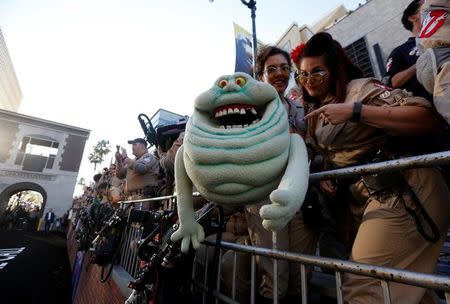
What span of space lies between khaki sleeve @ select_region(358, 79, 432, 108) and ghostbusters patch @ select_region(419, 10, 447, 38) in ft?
0.95

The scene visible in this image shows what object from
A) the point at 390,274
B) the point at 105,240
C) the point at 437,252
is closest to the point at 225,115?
the point at 390,274

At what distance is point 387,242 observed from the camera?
116 cm

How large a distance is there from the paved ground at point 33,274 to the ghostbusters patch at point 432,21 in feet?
35.0

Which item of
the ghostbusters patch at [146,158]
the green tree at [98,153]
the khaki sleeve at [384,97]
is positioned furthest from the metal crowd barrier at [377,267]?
the green tree at [98,153]

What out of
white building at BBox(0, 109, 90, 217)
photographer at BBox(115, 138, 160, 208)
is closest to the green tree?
white building at BBox(0, 109, 90, 217)

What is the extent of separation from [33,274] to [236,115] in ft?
43.6

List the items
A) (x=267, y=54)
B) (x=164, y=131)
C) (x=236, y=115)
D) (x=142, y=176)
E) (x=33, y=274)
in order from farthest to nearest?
(x=33, y=274) → (x=142, y=176) → (x=164, y=131) → (x=267, y=54) → (x=236, y=115)

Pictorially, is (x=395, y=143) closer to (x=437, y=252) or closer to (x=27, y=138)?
(x=437, y=252)

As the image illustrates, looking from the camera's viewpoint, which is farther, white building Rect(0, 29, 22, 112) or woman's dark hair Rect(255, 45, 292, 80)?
white building Rect(0, 29, 22, 112)

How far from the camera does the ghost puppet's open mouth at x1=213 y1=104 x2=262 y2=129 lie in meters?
1.22

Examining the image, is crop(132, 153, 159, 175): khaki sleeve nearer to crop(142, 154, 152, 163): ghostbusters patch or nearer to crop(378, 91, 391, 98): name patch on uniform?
crop(142, 154, 152, 163): ghostbusters patch

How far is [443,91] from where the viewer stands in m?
1.02

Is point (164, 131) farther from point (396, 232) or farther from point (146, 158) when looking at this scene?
point (396, 232)

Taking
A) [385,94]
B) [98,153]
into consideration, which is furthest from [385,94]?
[98,153]
